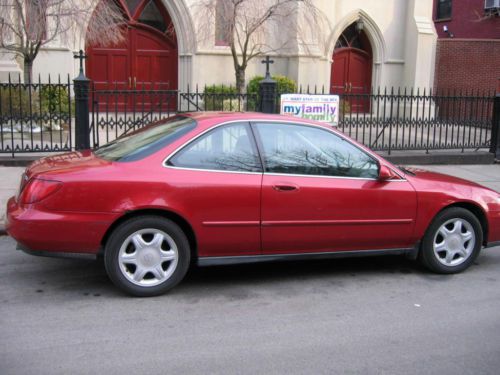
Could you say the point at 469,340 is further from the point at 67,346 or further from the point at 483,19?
the point at 483,19

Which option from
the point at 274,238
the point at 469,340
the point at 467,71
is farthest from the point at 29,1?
the point at 467,71

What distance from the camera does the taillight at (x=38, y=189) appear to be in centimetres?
484

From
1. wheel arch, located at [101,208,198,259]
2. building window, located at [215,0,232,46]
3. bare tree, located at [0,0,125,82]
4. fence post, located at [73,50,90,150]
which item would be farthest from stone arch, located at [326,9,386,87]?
wheel arch, located at [101,208,198,259]

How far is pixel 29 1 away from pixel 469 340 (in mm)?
12599

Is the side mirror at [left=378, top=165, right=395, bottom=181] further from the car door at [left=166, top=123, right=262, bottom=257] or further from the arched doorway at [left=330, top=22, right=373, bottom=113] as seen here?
the arched doorway at [left=330, top=22, right=373, bottom=113]

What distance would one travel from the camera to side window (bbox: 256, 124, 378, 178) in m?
5.42

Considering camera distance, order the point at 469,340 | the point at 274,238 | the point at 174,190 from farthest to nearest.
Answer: the point at 274,238 → the point at 174,190 → the point at 469,340

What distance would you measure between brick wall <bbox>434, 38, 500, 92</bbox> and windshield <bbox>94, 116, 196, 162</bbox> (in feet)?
62.2

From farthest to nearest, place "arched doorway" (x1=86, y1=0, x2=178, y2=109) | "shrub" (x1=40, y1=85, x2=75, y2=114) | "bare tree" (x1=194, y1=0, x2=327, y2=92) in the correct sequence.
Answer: "arched doorway" (x1=86, y1=0, x2=178, y2=109)
"bare tree" (x1=194, y1=0, x2=327, y2=92)
"shrub" (x1=40, y1=85, x2=75, y2=114)

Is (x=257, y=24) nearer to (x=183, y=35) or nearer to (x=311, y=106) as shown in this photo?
(x=183, y=35)

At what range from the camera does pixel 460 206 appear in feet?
19.6

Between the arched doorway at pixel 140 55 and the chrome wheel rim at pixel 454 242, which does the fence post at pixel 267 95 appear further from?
the arched doorway at pixel 140 55

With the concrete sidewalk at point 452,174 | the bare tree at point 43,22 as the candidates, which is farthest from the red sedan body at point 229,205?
the bare tree at point 43,22

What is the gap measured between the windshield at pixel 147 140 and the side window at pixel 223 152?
170 mm
